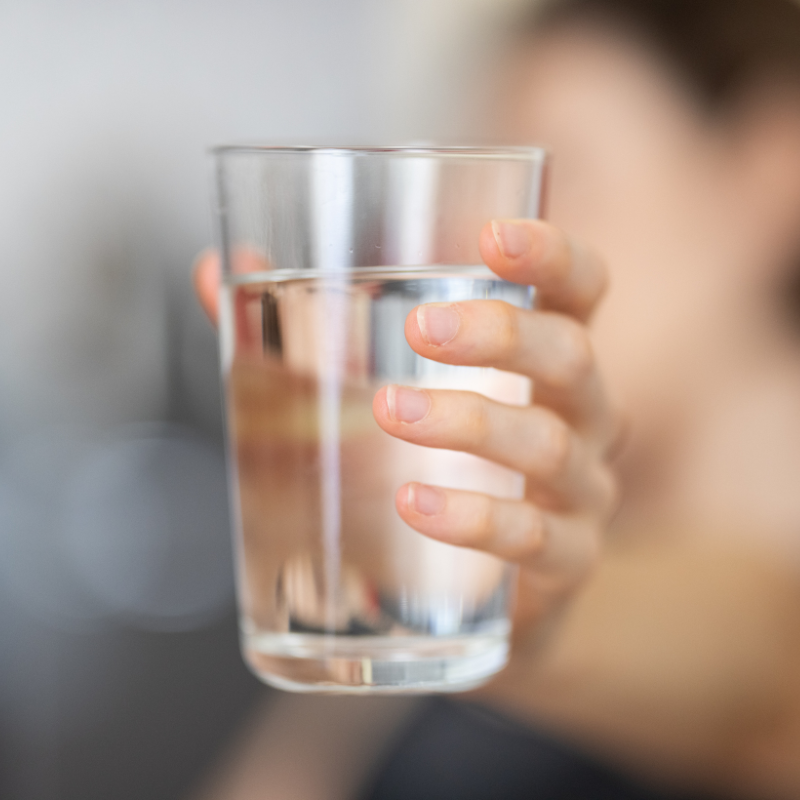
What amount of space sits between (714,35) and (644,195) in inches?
10.1

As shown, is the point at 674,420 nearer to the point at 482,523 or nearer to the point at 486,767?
the point at 486,767

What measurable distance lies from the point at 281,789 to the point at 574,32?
1.28 meters

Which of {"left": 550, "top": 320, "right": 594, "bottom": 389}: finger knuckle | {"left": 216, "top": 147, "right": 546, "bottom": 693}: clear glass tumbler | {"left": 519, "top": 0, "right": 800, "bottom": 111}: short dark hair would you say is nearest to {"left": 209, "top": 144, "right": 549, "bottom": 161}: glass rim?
{"left": 216, "top": 147, "right": 546, "bottom": 693}: clear glass tumbler

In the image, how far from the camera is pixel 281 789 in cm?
133

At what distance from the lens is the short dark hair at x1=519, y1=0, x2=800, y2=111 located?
135 cm

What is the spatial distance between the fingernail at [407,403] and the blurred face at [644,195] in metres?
1.08

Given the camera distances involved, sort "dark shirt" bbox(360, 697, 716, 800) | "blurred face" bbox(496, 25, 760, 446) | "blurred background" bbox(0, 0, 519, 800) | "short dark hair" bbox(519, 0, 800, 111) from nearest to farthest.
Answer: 1. "dark shirt" bbox(360, 697, 716, 800)
2. "short dark hair" bbox(519, 0, 800, 111)
3. "blurred face" bbox(496, 25, 760, 446)
4. "blurred background" bbox(0, 0, 519, 800)

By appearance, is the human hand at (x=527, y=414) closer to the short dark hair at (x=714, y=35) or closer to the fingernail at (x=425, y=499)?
the fingernail at (x=425, y=499)

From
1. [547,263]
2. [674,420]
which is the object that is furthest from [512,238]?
[674,420]

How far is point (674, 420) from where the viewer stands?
1.60 meters

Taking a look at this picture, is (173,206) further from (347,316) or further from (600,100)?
(347,316)

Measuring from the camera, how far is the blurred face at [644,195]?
57.6 inches

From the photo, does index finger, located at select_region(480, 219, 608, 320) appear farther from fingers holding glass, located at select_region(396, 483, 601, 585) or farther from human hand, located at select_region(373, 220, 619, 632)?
fingers holding glass, located at select_region(396, 483, 601, 585)

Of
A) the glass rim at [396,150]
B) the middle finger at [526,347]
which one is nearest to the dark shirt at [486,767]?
the middle finger at [526,347]
